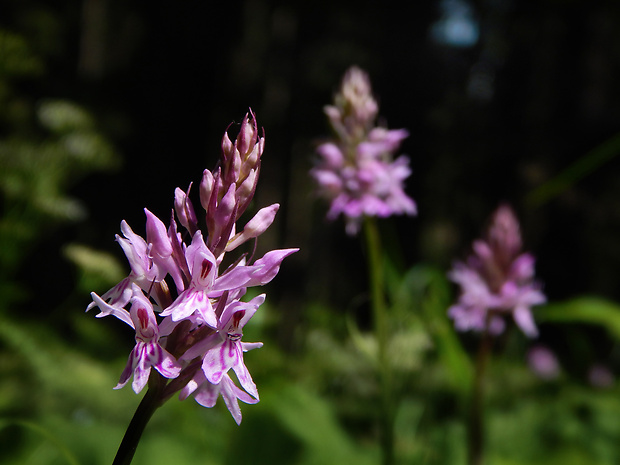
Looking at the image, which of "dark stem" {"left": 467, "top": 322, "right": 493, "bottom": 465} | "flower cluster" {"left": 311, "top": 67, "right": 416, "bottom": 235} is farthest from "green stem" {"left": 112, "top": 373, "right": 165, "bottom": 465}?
"dark stem" {"left": 467, "top": 322, "right": 493, "bottom": 465}

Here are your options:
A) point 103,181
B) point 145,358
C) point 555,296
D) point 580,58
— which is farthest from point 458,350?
point 580,58

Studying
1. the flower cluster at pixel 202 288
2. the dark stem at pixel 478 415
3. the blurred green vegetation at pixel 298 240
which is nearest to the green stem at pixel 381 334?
the blurred green vegetation at pixel 298 240

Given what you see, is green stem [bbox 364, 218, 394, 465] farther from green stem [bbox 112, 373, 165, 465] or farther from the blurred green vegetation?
green stem [bbox 112, 373, 165, 465]

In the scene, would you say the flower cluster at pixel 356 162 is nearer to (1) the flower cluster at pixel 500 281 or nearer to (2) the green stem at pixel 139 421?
(1) the flower cluster at pixel 500 281

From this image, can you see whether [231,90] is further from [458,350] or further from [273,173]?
[458,350]

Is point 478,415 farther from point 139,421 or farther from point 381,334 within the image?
point 139,421
